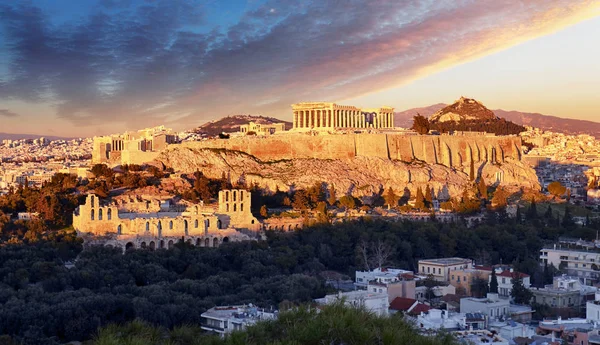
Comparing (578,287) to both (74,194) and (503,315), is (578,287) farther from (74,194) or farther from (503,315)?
(74,194)

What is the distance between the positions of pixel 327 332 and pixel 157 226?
982 inches

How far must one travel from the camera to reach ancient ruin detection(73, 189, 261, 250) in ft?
118

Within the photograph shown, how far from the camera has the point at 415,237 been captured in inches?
1547

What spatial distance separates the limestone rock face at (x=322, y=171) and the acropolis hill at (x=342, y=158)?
0.18ft

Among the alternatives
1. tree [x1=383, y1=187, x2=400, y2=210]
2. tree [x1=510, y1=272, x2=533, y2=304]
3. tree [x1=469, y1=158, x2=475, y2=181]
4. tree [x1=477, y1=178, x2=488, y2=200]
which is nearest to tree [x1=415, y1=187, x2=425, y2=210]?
tree [x1=383, y1=187, x2=400, y2=210]

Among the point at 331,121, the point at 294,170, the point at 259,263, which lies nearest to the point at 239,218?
the point at 259,263

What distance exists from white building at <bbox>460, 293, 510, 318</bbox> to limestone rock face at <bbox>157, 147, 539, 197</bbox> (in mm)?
21034

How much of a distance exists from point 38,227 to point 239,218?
29.4ft

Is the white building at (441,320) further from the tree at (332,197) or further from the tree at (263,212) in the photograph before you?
the tree at (332,197)

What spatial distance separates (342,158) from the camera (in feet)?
174

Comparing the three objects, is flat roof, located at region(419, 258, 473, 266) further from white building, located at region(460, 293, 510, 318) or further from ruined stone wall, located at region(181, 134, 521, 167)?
ruined stone wall, located at region(181, 134, 521, 167)

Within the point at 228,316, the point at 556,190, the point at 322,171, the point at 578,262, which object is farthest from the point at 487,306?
the point at 556,190

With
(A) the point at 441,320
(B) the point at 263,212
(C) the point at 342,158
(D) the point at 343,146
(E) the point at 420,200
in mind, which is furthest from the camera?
(D) the point at 343,146

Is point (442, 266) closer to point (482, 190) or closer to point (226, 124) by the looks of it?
point (482, 190)
